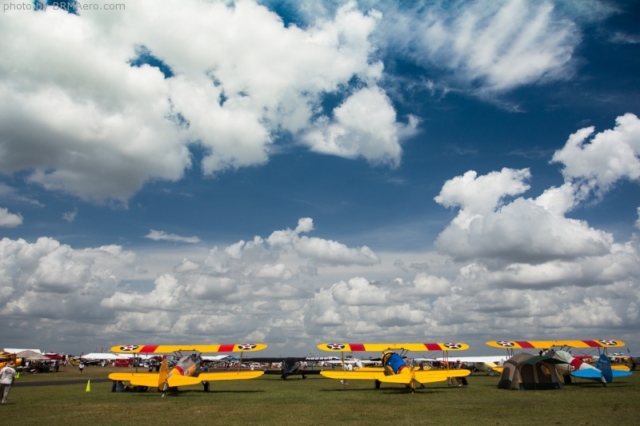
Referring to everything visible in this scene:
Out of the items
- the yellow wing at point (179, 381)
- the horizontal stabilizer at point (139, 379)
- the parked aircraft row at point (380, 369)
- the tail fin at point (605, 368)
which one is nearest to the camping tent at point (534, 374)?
the parked aircraft row at point (380, 369)

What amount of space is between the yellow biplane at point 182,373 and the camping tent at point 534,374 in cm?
1228

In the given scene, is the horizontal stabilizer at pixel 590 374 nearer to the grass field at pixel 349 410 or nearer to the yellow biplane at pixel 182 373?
the grass field at pixel 349 410

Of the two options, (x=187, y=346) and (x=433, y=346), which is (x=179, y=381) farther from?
(x=433, y=346)

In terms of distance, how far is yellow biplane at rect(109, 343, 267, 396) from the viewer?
2119 cm

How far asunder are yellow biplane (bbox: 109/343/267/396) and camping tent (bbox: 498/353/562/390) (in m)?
12.3

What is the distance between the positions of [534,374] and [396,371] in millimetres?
6644

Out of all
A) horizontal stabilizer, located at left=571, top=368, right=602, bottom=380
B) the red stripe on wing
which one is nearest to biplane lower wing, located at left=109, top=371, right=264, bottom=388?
the red stripe on wing

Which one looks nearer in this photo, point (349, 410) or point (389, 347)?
point (349, 410)

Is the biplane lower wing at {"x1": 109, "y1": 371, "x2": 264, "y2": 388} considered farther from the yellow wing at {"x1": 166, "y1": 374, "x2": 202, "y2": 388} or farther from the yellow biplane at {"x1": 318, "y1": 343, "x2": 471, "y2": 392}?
the yellow biplane at {"x1": 318, "y1": 343, "x2": 471, "y2": 392}

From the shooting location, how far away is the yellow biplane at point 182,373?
2119 cm

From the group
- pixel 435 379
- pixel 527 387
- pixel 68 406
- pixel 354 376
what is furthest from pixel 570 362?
pixel 68 406

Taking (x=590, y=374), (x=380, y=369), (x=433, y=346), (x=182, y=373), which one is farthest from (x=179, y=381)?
(x=590, y=374)

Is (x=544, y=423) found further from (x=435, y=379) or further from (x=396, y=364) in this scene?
(x=396, y=364)

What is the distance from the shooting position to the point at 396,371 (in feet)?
81.9
